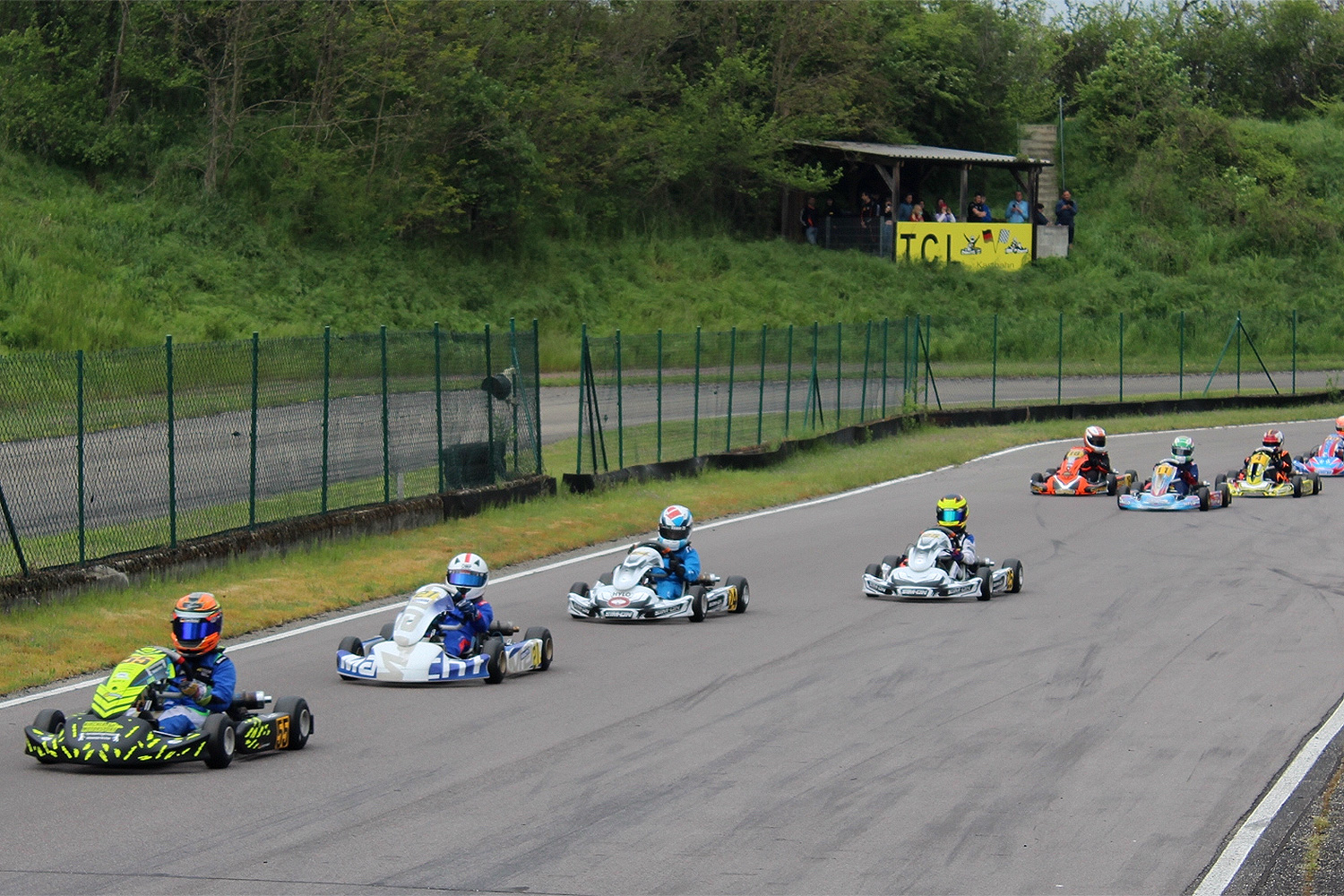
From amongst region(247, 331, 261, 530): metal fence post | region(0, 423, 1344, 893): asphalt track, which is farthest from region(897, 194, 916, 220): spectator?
region(247, 331, 261, 530): metal fence post

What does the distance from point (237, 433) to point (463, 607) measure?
233 inches

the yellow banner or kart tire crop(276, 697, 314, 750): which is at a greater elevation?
the yellow banner

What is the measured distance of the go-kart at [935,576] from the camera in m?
16.8

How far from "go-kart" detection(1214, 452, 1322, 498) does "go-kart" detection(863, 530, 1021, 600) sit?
963 centimetres

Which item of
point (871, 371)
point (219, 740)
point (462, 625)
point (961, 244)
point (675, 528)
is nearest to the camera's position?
point (219, 740)

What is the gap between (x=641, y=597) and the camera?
1555 cm

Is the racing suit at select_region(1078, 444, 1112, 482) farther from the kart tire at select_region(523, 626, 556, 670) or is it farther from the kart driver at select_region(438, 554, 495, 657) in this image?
the kart driver at select_region(438, 554, 495, 657)

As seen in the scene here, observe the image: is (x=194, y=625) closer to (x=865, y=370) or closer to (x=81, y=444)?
(x=81, y=444)

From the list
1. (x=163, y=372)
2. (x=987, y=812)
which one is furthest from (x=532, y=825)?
(x=163, y=372)

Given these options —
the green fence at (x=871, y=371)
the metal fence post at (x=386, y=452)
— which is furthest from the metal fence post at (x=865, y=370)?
the metal fence post at (x=386, y=452)

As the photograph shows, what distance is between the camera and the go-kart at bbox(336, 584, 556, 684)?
12391 millimetres

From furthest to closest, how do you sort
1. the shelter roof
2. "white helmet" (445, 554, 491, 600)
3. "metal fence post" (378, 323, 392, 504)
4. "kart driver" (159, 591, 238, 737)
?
1. the shelter roof
2. "metal fence post" (378, 323, 392, 504)
3. "white helmet" (445, 554, 491, 600)
4. "kart driver" (159, 591, 238, 737)

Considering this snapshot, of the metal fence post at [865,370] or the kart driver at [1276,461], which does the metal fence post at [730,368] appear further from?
the kart driver at [1276,461]

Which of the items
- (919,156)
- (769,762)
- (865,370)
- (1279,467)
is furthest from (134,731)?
(919,156)
